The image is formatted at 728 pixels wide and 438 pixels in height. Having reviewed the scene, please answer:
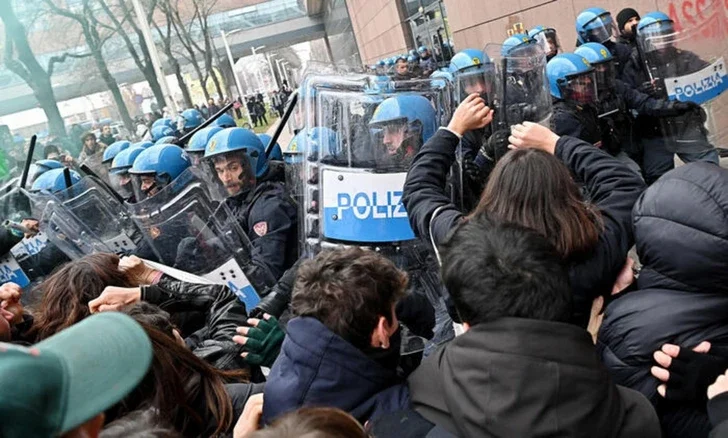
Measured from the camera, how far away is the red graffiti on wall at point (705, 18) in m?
5.16

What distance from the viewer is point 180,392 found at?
1.93m

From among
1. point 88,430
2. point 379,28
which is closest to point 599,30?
point 88,430

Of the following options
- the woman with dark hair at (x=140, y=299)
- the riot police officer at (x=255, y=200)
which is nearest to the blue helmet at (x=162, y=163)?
the riot police officer at (x=255, y=200)

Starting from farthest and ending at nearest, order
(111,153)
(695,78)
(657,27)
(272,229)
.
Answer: (111,153)
(657,27)
(695,78)
(272,229)

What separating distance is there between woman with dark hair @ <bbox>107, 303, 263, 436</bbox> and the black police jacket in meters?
0.82

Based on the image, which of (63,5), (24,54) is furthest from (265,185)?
(63,5)

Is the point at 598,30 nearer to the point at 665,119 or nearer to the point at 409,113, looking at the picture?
the point at 665,119

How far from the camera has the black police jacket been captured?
1929 mm

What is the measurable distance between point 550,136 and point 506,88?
33.1 inches

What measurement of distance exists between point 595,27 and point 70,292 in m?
5.84

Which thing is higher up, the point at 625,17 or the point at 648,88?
the point at 625,17

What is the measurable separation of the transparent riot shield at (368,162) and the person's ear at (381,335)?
93cm

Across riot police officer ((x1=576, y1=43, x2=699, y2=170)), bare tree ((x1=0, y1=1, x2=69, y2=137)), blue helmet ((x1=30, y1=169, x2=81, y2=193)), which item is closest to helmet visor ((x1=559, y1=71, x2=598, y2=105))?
riot police officer ((x1=576, y1=43, x2=699, y2=170))

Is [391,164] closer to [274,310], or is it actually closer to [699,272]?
[274,310]
